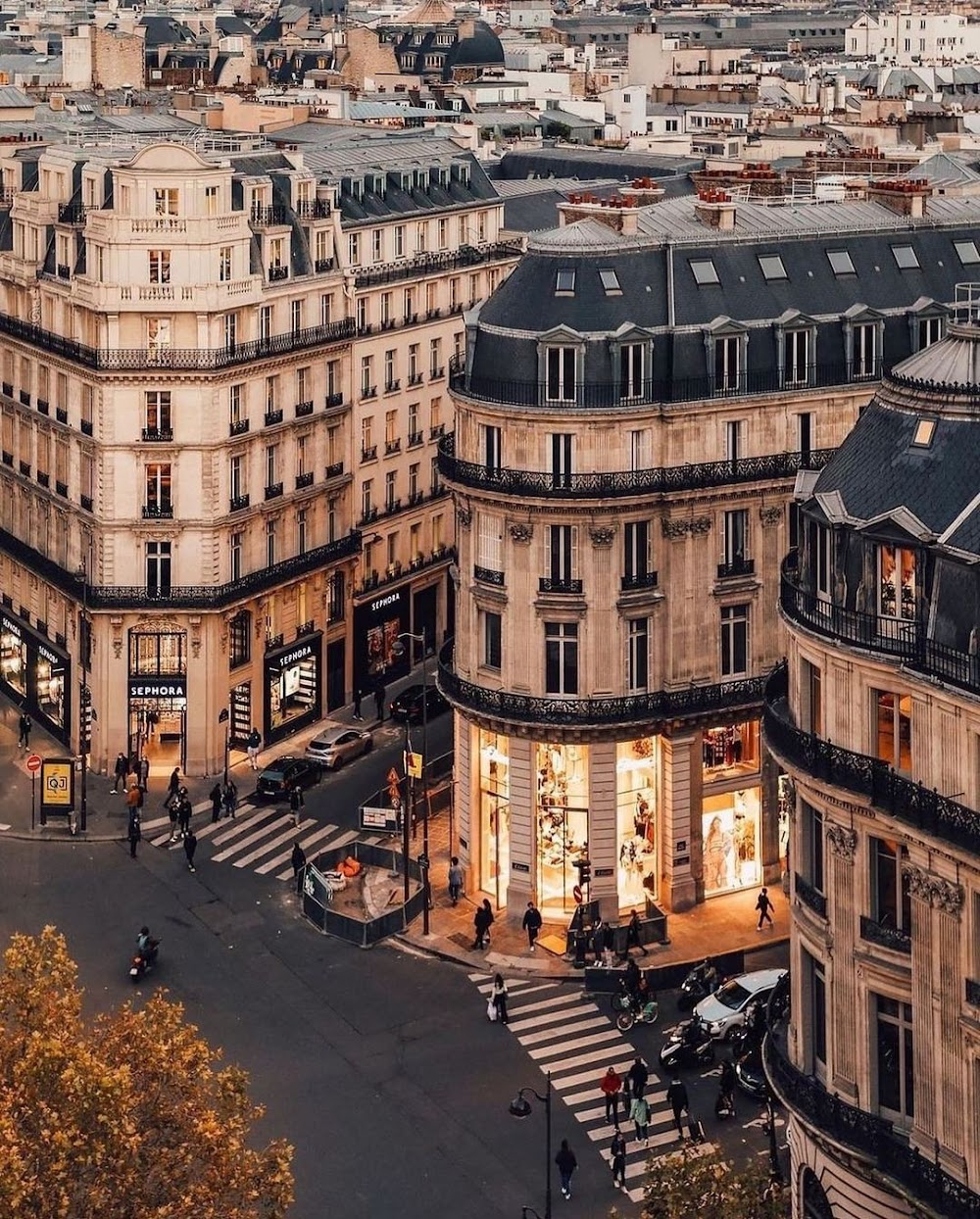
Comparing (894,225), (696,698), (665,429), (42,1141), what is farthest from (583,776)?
(42,1141)

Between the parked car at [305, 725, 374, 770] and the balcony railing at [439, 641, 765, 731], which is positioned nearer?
the balcony railing at [439, 641, 765, 731]

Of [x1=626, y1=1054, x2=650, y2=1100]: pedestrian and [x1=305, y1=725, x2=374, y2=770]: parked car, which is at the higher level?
[x1=305, y1=725, x2=374, y2=770]: parked car

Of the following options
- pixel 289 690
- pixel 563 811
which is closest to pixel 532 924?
pixel 563 811

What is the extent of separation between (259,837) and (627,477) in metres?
22.7

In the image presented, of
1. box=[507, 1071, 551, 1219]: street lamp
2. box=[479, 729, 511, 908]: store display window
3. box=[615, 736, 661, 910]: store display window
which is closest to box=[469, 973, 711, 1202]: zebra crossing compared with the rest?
box=[507, 1071, 551, 1219]: street lamp

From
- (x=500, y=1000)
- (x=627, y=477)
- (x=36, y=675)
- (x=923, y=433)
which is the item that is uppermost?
(x=923, y=433)

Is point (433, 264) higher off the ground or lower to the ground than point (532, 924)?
higher

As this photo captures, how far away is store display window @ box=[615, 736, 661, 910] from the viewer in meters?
87.7

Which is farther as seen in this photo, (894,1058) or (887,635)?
(894,1058)

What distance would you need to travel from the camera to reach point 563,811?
287 ft

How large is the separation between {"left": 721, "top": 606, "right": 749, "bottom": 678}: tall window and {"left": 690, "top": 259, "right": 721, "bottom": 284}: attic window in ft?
38.4

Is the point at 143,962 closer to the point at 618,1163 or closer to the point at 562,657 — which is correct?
the point at 562,657

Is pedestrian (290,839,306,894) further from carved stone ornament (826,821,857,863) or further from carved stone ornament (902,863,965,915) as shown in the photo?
carved stone ornament (902,863,965,915)

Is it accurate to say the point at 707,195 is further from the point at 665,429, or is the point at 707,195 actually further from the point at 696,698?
the point at 696,698
